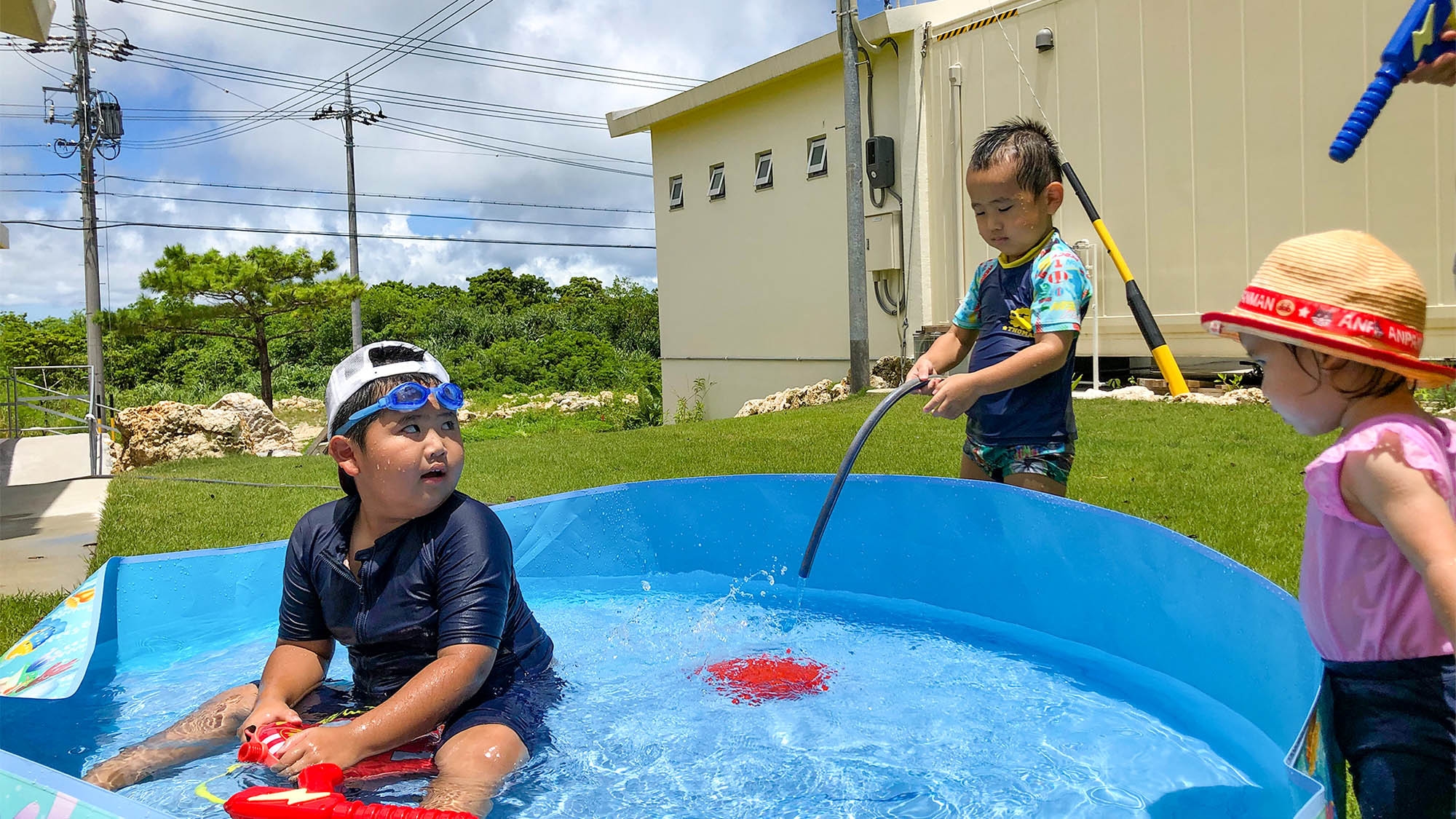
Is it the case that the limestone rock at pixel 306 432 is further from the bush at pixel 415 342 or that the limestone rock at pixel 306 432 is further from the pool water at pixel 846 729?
the pool water at pixel 846 729

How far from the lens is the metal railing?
346 inches

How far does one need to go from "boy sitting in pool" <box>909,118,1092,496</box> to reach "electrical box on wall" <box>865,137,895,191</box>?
27.9ft

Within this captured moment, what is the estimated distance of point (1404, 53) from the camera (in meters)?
1.55

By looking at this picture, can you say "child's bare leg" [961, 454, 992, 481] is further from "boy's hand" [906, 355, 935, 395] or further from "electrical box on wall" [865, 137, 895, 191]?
"electrical box on wall" [865, 137, 895, 191]

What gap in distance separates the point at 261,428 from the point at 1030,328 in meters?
9.22

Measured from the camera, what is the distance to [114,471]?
8.98 metres

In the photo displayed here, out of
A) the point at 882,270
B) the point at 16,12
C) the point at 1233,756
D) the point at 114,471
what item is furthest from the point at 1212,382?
the point at 114,471

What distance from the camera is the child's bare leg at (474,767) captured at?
189 centimetres

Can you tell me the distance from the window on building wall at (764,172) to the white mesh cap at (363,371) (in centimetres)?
1182

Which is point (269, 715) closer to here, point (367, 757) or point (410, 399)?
point (367, 757)

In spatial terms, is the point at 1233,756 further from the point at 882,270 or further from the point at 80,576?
the point at 882,270

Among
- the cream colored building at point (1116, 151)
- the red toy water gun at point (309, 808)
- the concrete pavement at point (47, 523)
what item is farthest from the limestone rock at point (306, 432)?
the red toy water gun at point (309, 808)

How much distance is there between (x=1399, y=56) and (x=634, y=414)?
12.2 meters

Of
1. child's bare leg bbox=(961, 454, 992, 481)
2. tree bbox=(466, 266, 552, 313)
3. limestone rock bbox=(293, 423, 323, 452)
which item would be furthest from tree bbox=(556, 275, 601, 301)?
child's bare leg bbox=(961, 454, 992, 481)
